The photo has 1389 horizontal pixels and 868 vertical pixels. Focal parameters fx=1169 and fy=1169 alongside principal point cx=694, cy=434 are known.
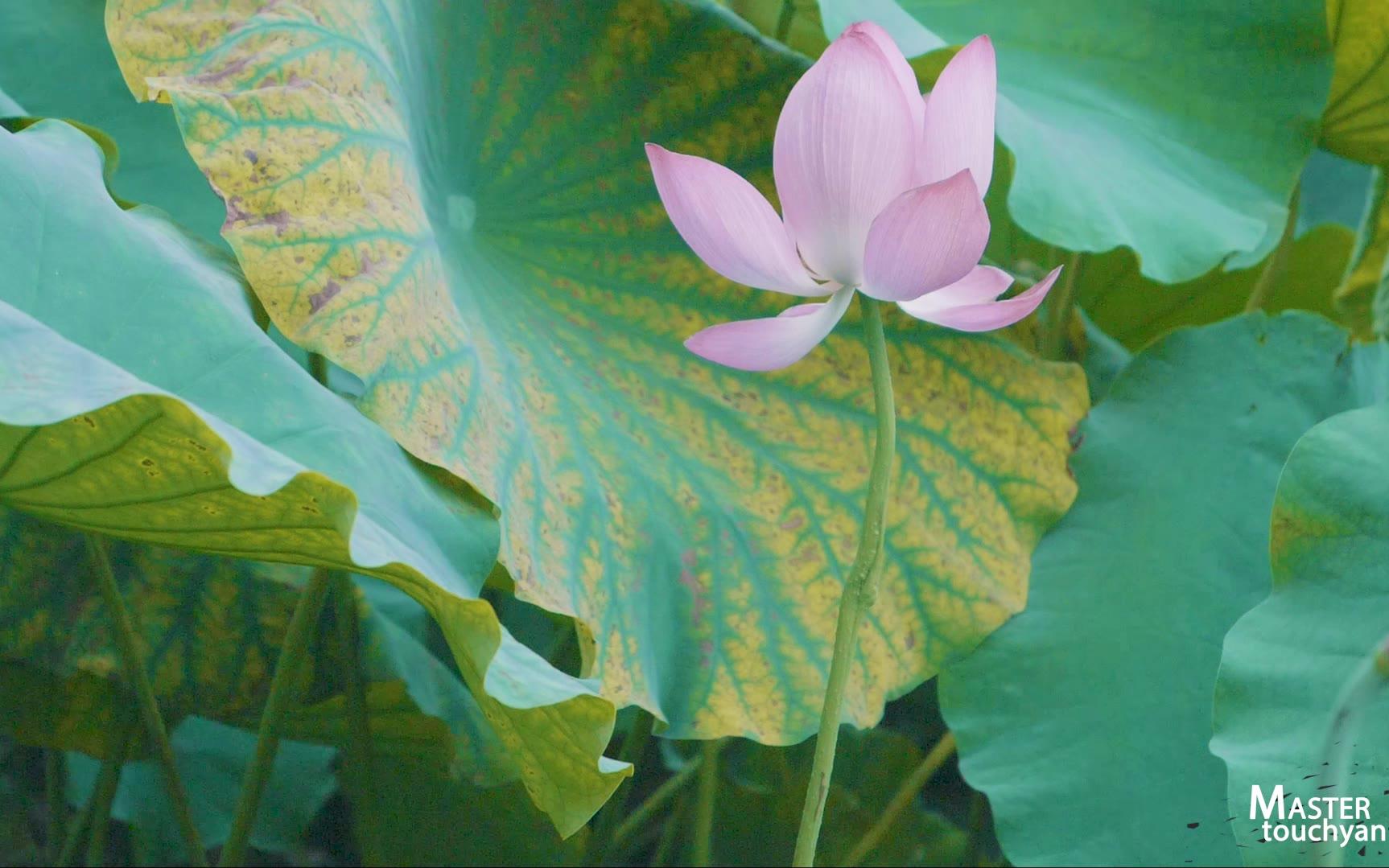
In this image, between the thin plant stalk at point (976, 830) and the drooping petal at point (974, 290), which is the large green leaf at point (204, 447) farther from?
the thin plant stalk at point (976, 830)

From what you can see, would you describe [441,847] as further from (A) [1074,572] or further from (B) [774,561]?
(A) [1074,572]

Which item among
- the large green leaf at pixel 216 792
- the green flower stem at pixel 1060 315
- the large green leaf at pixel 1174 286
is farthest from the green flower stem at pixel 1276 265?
the large green leaf at pixel 216 792

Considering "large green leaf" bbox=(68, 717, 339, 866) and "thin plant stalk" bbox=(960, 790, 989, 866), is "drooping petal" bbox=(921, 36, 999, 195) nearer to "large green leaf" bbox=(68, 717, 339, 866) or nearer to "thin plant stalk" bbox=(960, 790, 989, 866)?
"thin plant stalk" bbox=(960, 790, 989, 866)

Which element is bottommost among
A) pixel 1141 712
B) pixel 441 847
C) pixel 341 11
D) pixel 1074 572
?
pixel 441 847

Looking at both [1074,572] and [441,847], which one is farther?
[441,847]

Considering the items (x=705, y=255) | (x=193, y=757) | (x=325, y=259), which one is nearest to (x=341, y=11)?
(x=325, y=259)

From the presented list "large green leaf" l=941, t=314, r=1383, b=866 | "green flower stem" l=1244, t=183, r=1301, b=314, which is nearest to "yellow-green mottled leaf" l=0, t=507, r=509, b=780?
"large green leaf" l=941, t=314, r=1383, b=866

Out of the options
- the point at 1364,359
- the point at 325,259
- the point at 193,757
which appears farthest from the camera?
the point at 193,757
